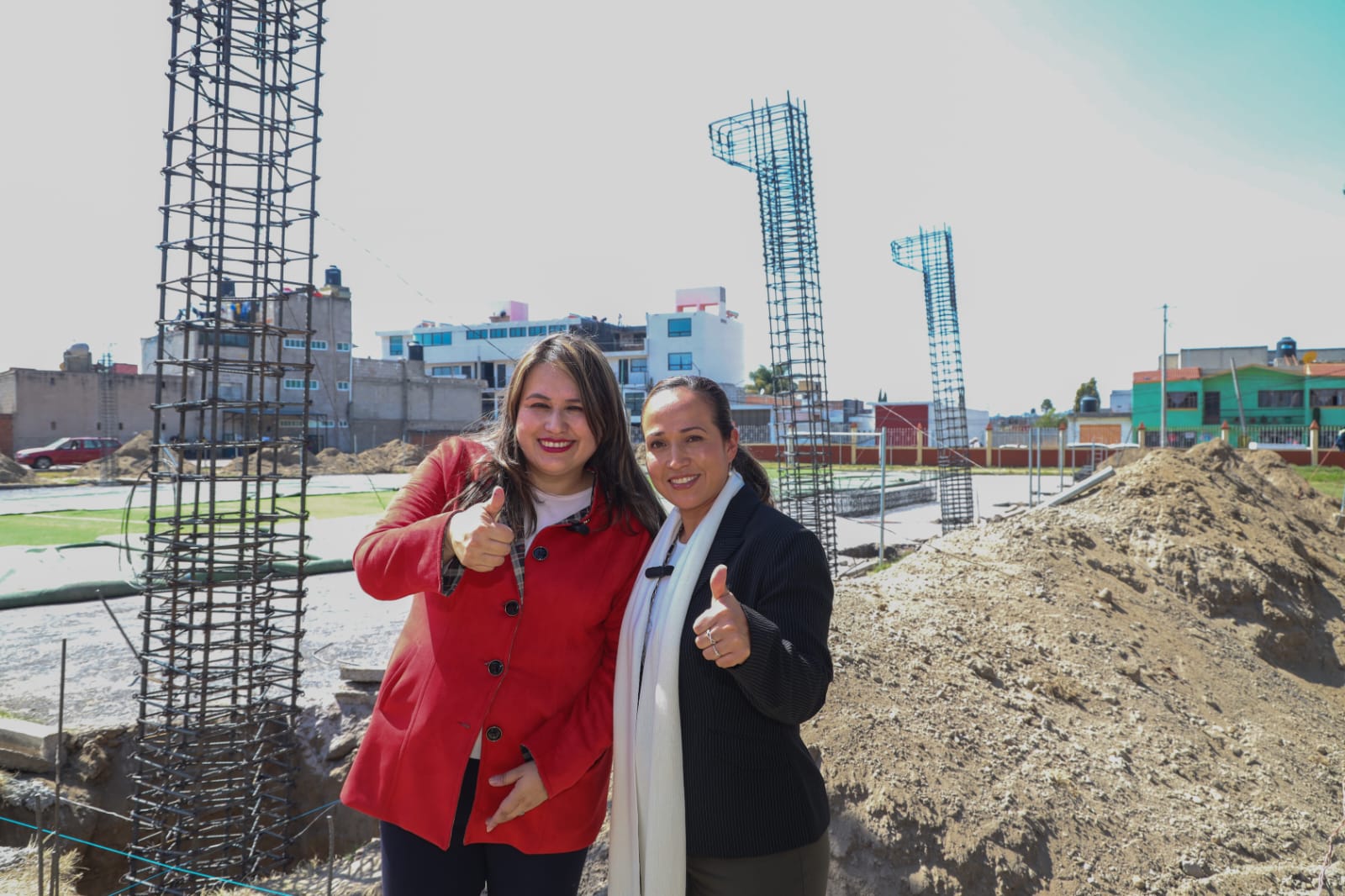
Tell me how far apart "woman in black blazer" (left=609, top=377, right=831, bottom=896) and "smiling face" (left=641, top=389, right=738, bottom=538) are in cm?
9

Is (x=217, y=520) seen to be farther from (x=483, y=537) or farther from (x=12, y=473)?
(x=12, y=473)

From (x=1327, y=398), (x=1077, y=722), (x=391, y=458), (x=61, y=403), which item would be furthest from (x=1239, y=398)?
(x=61, y=403)

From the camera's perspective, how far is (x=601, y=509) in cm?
203

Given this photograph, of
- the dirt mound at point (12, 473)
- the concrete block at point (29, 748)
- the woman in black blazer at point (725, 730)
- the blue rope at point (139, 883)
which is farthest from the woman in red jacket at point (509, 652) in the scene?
the dirt mound at point (12, 473)

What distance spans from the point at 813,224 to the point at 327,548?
7059 millimetres

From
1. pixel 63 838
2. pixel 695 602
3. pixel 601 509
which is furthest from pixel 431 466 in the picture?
pixel 63 838

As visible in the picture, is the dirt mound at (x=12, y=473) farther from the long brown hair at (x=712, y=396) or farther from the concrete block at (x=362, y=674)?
the long brown hair at (x=712, y=396)

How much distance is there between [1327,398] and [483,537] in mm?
51853

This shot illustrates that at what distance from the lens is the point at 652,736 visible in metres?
1.80

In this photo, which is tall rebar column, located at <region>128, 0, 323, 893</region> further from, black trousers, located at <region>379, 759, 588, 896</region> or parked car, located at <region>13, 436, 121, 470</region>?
parked car, located at <region>13, 436, 121, 470</region>

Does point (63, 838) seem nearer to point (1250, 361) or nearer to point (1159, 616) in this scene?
point (1159, 616)

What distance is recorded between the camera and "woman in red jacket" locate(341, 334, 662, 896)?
6.03 feet

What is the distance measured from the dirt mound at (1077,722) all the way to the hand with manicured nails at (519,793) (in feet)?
6.19

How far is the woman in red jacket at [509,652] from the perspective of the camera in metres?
1.84
